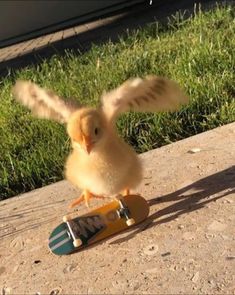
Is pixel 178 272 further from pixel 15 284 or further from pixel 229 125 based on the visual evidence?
pixel 229 125

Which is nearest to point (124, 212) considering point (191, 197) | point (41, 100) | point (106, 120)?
point (191, 197)

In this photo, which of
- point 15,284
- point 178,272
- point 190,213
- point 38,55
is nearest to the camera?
point 178,272

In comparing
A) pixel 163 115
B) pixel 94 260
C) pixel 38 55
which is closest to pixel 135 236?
pixel 94 260

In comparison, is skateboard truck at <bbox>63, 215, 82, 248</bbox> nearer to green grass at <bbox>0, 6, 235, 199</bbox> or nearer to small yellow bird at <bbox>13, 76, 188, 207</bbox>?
small yellow bird at <bbox>13, 76, 188, 207</bbox>

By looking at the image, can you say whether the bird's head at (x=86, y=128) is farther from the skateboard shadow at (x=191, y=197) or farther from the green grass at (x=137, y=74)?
the green grass at (x=137, y=74)

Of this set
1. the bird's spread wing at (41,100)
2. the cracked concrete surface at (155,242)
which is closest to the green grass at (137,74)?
the cracked concrete surface at (155,242)

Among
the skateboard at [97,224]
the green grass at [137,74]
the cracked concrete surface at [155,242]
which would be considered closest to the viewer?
the cracked concrete surface at [155,242]
